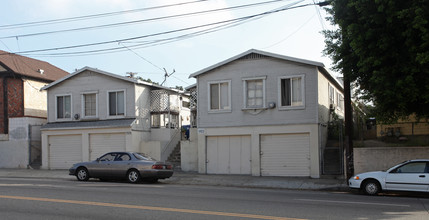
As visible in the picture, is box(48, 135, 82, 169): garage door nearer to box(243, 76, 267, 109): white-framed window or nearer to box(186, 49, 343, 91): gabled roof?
box(186, 49, 343, 91): gabled roof

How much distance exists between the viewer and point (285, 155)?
21.7 metres

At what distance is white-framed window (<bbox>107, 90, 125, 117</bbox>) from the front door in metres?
15.7

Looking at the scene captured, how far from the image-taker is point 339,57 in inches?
652

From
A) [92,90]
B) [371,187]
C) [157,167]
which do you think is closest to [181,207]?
[371,187]

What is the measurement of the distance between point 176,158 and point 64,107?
7.57m

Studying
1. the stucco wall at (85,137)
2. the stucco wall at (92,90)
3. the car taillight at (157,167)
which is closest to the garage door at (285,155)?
the car taillight at (157,167)

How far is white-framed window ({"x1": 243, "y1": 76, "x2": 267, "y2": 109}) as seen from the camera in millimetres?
22312

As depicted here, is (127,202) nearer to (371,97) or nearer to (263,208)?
(263,208)

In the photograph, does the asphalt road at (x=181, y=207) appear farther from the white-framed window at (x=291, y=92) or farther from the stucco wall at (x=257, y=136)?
the white-framed window at (x=291, y=92)

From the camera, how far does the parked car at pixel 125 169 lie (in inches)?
731

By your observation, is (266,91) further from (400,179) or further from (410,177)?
(410,177)

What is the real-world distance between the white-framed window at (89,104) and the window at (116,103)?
97 centimetres

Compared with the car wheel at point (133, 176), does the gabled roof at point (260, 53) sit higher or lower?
higher

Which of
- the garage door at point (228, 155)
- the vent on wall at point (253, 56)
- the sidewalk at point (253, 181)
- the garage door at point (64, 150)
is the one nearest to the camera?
the sidewalk at point (253, 181)
